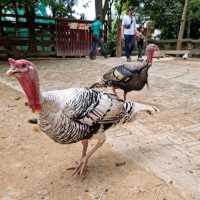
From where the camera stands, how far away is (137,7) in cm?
2025

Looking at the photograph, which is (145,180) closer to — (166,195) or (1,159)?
(166,195)

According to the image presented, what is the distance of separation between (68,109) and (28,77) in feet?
1.66

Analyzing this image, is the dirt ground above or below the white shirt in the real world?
below

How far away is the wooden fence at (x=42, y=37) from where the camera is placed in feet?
46.8

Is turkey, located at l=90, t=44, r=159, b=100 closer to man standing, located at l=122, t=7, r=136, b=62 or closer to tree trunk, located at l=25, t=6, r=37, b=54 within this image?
man standing, located at l=122, t=7, r=136, b=62

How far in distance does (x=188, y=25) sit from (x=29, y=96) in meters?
17.6

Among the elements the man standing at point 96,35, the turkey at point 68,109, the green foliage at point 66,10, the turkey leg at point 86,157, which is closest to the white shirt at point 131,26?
the man standing at point 96,35

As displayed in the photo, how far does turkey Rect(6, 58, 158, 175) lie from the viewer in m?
3.17

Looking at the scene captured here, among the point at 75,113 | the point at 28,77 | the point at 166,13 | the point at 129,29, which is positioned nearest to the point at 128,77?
the point at 75,113

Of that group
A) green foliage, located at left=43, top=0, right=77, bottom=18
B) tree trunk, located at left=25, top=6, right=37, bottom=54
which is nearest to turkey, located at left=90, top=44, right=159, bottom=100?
tree trunk, located at left=25, top=6, right=37, bottom=54

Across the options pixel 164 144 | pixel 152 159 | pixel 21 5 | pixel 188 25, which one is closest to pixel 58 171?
pixel 152 159

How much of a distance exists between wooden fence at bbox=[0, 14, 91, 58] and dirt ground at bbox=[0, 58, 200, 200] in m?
8.23

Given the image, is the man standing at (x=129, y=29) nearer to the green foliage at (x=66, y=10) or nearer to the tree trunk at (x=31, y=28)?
the green foliage at (x=66, y=10)

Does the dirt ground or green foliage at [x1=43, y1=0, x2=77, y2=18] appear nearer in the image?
the dirt ground
